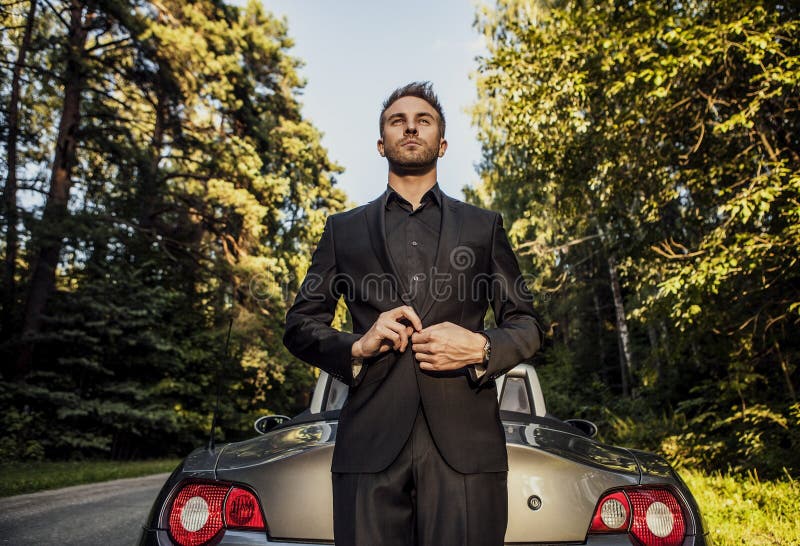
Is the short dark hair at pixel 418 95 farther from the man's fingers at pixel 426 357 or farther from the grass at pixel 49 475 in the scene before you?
the grass at pixel 49 475

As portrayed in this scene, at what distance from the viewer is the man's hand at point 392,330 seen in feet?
4.52

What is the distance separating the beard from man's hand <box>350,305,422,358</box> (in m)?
0.53

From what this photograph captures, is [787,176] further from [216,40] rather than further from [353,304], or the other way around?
[216,40]

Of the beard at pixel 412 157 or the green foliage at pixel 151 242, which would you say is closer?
the beard at pixel 412 157

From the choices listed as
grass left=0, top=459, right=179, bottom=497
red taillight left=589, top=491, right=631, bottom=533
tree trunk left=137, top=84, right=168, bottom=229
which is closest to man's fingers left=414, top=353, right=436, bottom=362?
red taillight left=589, top=491, right=631, bottom=533

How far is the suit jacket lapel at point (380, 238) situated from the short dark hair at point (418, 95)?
0.26 metres

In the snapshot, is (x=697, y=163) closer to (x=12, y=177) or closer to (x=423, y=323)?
(x=423, y=323)

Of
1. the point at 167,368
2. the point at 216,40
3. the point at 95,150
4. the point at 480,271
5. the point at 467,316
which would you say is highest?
the point at 216,40

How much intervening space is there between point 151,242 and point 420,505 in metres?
16.6

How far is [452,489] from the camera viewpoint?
141 centimetres

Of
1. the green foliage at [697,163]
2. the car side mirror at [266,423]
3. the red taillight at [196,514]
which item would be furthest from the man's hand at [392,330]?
the green foliage at [697,163]

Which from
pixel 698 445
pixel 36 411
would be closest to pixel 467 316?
pixel 698 445

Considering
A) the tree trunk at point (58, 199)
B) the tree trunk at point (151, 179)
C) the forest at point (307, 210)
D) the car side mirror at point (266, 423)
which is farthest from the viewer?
the tree trunk at point (151, 179)

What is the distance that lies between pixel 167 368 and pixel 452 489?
1838cm
